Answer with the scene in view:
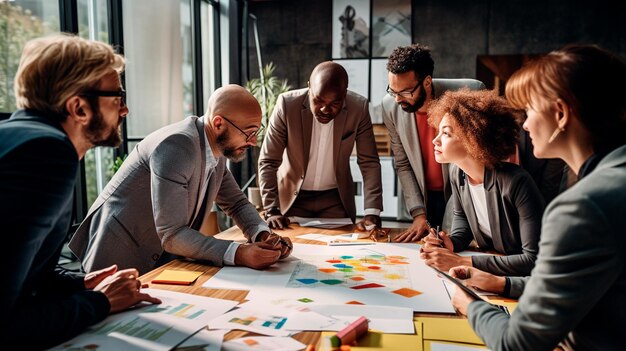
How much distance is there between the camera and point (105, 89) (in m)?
1.30

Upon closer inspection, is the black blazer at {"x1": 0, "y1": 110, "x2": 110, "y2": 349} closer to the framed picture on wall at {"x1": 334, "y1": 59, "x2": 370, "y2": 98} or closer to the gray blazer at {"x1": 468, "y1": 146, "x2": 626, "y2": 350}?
the gray blazer at {"x1": 468, "y1": 146, "x2": 626, "y2": 350}

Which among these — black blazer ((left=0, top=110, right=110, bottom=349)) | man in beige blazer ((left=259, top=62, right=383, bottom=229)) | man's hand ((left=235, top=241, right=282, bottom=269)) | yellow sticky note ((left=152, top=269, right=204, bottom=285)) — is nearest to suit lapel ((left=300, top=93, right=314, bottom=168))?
→ man in beige blazer ((left=259, top=62, right=383, bottom=229))

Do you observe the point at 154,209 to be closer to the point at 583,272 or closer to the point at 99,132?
the point at 99,132

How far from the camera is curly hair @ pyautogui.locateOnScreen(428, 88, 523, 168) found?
1837 millimetres

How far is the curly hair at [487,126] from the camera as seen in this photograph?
1837mm

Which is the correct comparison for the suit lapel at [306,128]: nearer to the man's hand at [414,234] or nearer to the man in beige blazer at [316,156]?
the man in beige blazer at [316,156]

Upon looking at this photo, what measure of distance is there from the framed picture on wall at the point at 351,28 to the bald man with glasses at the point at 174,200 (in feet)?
16.3

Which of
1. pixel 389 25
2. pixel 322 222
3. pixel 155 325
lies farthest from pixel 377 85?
pixel 155 325

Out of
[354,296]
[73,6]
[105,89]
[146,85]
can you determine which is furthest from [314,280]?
[146,85]

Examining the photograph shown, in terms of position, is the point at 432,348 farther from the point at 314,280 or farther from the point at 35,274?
the point at 35,274

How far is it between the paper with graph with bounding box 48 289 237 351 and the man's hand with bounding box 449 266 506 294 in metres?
0.71

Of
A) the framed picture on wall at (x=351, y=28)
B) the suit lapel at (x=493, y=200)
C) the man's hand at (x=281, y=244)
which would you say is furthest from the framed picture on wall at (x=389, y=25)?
the man's hand at (x=281, y=244)

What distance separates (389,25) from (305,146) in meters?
4.25

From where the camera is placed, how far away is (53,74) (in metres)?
1.19
